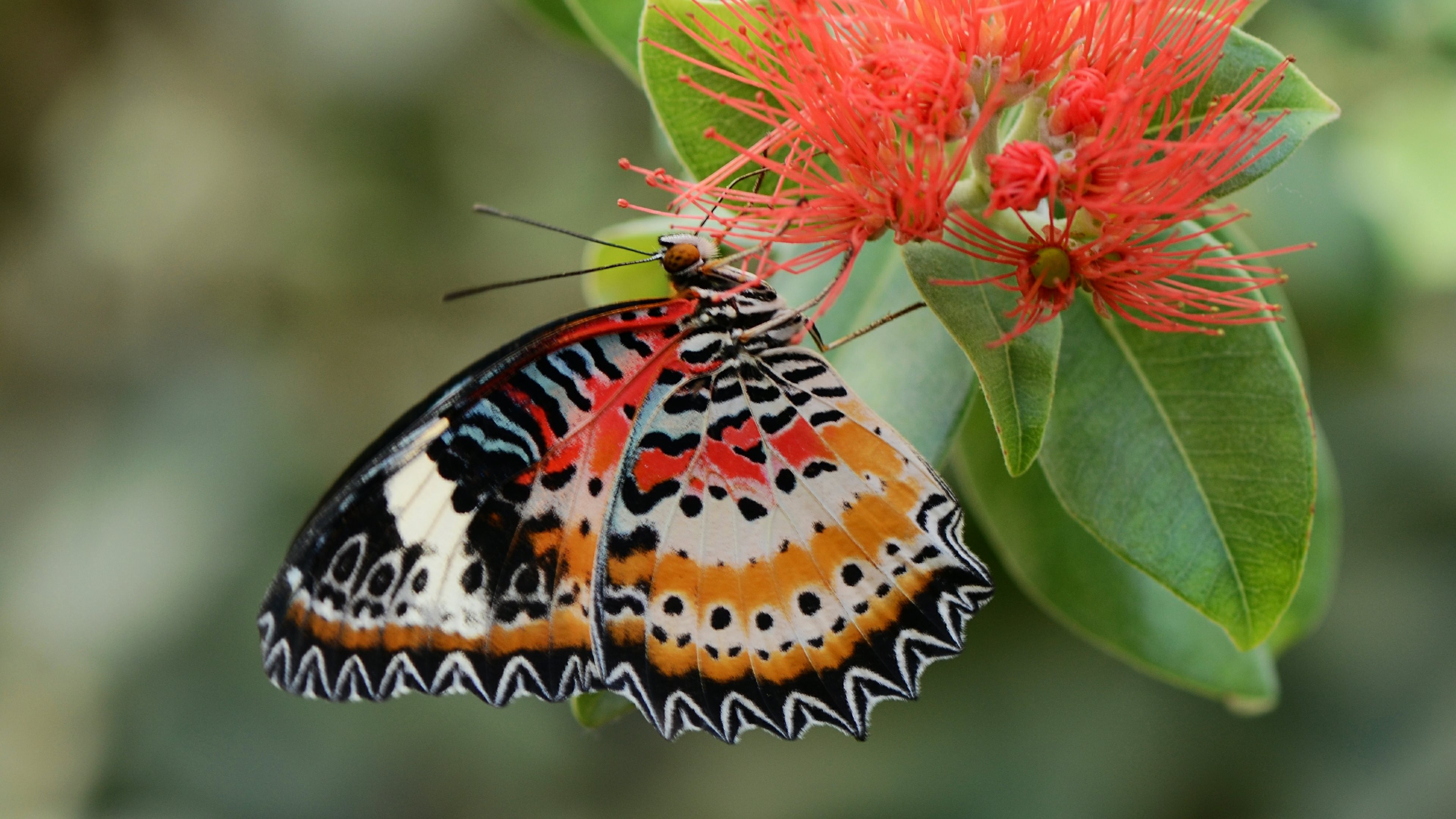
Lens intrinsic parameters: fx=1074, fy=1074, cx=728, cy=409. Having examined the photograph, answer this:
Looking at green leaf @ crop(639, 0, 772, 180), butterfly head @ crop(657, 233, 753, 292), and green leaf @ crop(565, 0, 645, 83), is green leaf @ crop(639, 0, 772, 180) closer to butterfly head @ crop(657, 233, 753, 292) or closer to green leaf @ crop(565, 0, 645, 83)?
butterfly head @ crop(657, 233, 753, 292)

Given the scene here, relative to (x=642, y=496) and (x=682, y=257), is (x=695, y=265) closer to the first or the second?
(x=682, y=257)

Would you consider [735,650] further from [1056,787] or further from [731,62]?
[1056,787]

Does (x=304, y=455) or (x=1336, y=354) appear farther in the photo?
(x=304, y=455)

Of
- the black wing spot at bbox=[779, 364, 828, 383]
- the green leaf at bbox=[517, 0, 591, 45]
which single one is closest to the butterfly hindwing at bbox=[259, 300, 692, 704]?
the black wing spot at bbox=[779, 364, 828, 383]

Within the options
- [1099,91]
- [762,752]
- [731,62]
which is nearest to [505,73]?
[762,752]

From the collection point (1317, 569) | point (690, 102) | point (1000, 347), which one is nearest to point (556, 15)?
point (690, 102)
